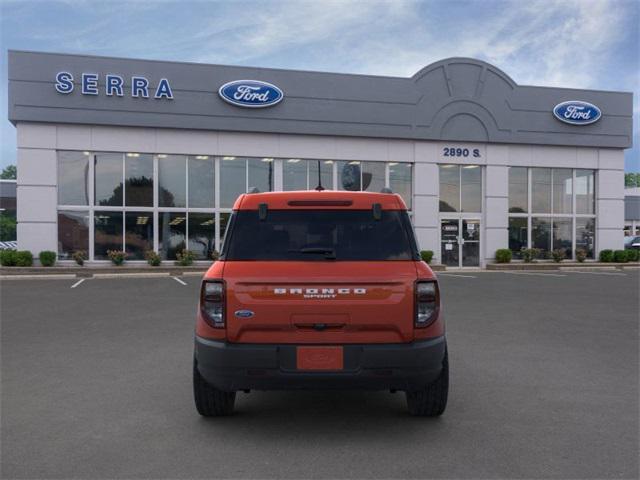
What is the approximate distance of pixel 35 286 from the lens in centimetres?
1622

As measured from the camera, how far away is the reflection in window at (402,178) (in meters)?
24.4

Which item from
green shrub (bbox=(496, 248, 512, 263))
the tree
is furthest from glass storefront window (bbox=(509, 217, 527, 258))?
the tree

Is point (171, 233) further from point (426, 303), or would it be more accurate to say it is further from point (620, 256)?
point (620, 256)

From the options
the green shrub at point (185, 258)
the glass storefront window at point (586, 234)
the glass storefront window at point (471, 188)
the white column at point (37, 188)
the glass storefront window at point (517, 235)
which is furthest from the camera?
the glass storefront window at point (586, 234)

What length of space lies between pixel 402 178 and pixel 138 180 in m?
11.7

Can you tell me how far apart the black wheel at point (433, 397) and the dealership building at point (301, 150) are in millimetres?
18768

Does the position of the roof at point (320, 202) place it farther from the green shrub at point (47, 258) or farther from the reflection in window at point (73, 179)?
the reflection in window at point (73, 179)

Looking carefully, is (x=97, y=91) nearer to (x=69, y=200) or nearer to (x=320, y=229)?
(x=69, y=200)

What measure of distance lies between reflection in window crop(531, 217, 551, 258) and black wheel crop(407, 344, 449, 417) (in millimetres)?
23145

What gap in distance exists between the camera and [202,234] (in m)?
22.4

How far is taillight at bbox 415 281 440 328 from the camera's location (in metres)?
3.99

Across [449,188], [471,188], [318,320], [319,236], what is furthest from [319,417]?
[471,188]

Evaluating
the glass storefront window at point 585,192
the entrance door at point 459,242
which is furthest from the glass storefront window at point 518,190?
the glass storefront window at point 585,192

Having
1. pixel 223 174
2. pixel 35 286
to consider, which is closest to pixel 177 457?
pixel 35 286
